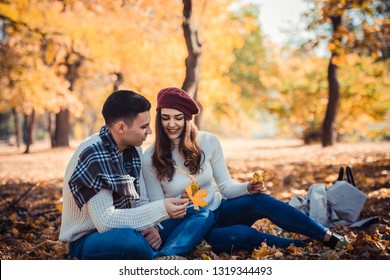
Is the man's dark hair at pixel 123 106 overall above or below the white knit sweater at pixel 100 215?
above

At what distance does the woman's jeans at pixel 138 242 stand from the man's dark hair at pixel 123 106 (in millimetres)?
670

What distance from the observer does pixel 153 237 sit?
274 cm

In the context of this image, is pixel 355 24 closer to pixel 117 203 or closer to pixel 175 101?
pixel 175 101

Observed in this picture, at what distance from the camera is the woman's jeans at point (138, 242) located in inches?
98.1

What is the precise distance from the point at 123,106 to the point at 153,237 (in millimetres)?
866

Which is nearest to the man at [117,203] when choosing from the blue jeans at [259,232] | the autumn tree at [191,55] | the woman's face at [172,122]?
the blue jeans at [259,232]

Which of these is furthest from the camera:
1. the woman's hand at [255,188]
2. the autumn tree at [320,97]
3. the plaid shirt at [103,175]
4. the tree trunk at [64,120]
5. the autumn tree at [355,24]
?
the tree trunk at [64,120]

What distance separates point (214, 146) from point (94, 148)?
1050 millimetres

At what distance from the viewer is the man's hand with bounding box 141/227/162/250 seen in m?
2.73

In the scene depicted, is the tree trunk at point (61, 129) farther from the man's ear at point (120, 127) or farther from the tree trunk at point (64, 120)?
the man's ear at point (120, 127)

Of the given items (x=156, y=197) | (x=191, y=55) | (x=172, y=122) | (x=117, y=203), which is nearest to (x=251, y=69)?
(x=191, y=55)

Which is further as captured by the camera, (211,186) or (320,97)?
(320,97)

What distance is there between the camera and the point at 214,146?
3250 millimetres

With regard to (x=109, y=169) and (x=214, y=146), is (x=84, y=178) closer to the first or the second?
(x=109, y=169)
